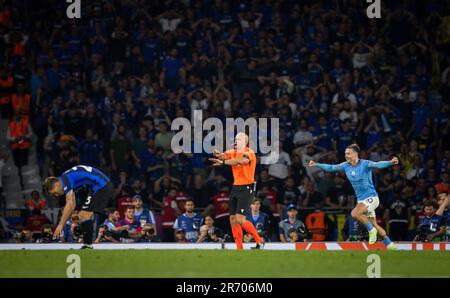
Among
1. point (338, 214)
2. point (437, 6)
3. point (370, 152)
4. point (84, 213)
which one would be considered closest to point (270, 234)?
point (338, 214)

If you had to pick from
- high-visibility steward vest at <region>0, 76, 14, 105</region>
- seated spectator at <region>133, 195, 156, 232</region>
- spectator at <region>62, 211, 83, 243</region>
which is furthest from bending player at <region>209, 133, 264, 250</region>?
high-visibility steward vest at <region>0, 76, 14, 105</region>

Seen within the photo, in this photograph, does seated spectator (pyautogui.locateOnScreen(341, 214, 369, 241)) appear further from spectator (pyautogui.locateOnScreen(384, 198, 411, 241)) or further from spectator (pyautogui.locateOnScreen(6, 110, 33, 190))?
spectator (pyautogui.locateOnScreen(6, 110, 33, 190))

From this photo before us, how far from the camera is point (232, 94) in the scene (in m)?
28.5

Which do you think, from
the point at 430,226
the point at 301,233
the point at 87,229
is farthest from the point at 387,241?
the point at 87,229

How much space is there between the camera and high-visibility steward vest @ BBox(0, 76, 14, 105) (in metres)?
28.5

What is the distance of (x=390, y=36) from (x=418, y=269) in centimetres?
1350

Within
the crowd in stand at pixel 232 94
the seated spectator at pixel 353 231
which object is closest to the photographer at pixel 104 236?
the crowd in stand at pixel 232 94

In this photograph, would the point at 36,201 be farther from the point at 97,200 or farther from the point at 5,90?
the point at 97,200

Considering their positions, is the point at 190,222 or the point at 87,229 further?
the point at 190,222

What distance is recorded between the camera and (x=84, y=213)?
19.5m

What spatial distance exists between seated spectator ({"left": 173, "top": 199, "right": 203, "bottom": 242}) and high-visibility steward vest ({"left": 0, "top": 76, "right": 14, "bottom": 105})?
7624mm

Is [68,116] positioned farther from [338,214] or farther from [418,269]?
[418,269]

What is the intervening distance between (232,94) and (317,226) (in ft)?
19.4

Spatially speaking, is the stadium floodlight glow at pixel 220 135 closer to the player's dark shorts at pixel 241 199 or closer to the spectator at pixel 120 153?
the spectator at pixel 120 153
